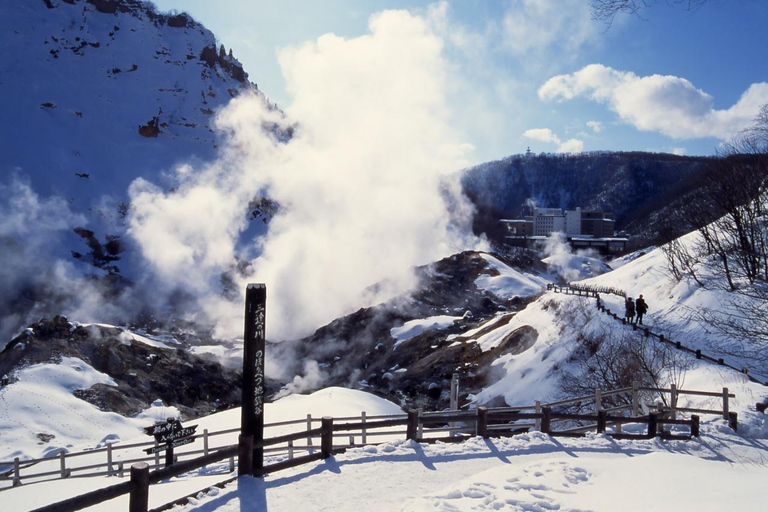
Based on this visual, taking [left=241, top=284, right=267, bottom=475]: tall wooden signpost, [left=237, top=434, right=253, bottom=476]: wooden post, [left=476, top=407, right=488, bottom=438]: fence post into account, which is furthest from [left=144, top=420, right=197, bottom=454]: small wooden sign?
[left=476, top=407, right=488, bottom=438]: fence post

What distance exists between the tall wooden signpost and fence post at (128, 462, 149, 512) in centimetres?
200

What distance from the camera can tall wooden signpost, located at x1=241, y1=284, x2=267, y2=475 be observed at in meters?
6.95

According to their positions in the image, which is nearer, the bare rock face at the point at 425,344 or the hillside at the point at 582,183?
the bare rock face at the point at 425,344

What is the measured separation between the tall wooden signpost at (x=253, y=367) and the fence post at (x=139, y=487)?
2.00 metres

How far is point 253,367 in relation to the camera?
6977 millimetres

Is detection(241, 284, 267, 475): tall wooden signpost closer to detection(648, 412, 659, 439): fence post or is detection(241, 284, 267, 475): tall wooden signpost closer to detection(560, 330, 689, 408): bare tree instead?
detection(648, 412, 659, 439): fence post

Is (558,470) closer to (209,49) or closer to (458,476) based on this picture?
(458,476)

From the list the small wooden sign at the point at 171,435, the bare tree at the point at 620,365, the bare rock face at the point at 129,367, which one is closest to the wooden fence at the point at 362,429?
the small wooden sign at the point at 171,435

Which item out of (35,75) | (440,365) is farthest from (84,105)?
(440,365)

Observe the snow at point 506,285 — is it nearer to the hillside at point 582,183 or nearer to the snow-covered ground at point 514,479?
the snow-covered ground at point 514,479

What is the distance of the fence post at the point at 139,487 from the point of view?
488cm

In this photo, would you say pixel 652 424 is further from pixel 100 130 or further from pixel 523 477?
pixel 100 130

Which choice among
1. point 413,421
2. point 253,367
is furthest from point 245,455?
point 413,421

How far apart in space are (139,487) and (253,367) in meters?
2.27
